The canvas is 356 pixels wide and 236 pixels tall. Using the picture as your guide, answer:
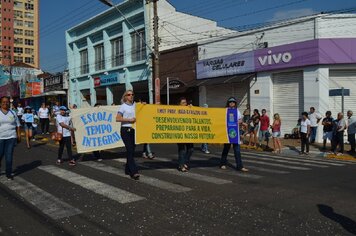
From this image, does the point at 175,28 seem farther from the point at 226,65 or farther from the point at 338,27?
the point at 338,27

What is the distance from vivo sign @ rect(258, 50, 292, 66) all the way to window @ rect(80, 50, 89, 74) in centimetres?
2394

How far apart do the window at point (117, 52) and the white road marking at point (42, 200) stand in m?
26.5

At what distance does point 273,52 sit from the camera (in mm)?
20219

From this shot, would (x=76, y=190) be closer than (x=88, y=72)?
Yes

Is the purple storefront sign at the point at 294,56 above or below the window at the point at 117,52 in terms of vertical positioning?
below

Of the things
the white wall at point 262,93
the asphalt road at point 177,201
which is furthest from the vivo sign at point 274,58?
the asphalt road at point 177,201

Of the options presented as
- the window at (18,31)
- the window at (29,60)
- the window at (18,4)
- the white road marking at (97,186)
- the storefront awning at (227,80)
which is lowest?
the white road marking at (97,186)

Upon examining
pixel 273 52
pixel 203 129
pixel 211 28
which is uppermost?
pixel 211 28

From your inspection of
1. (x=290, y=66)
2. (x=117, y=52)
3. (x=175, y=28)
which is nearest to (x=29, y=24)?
(x=117, y=52)

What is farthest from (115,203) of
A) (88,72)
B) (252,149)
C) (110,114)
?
(88,72)

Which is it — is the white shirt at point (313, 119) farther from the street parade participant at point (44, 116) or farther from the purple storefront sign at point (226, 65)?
the street parade participant at point (44, 116)

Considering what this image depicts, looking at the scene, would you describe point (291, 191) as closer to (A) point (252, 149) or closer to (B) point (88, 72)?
(A) point (252, 149)

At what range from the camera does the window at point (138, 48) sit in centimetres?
3108

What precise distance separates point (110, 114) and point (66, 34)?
34392mm
